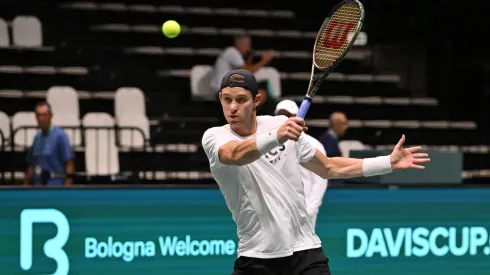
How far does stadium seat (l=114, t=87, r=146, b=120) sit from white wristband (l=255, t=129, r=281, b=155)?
30.2ft

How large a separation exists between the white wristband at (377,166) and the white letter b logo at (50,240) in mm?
3648

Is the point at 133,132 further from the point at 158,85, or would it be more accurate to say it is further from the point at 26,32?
the point at 26,32

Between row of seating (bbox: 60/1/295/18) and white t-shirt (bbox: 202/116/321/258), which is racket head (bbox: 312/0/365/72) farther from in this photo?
row of seating (bbox: 60/1/295/18)

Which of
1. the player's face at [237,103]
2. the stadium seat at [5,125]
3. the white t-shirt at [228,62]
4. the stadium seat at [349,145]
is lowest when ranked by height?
the stadium seat at [349,145]

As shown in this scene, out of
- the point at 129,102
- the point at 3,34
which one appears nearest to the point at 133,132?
the point at 129,102

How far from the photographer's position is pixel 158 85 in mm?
15352

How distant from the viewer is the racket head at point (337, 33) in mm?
5691

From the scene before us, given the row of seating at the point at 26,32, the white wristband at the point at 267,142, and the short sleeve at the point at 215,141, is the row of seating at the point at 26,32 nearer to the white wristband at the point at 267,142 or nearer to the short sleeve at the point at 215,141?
the short sleeve at the point at 215,141

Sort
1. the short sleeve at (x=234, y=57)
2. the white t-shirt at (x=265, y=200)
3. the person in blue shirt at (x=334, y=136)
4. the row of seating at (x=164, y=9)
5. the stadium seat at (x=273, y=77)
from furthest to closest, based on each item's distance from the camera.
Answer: the row of seating at (x=164, y=9), the stadium seat at (x=273, y=77), the short sleeve at (x=234, y=57), the person in blue shirt at (x=334, y=136), the white t-shirt at (x=265, y=200)

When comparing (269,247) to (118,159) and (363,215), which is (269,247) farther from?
(118,159)

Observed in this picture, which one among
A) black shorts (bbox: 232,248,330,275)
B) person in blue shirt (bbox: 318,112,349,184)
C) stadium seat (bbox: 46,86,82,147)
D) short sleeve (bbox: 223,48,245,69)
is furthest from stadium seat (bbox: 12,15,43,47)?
black shorts (bbox: 232,248,330,275)

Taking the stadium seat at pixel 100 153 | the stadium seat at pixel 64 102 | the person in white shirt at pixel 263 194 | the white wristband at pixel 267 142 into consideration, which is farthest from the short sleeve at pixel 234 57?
the white wristband at pixel 267 142

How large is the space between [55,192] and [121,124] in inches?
198

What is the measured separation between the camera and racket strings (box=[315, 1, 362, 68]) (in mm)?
5738
